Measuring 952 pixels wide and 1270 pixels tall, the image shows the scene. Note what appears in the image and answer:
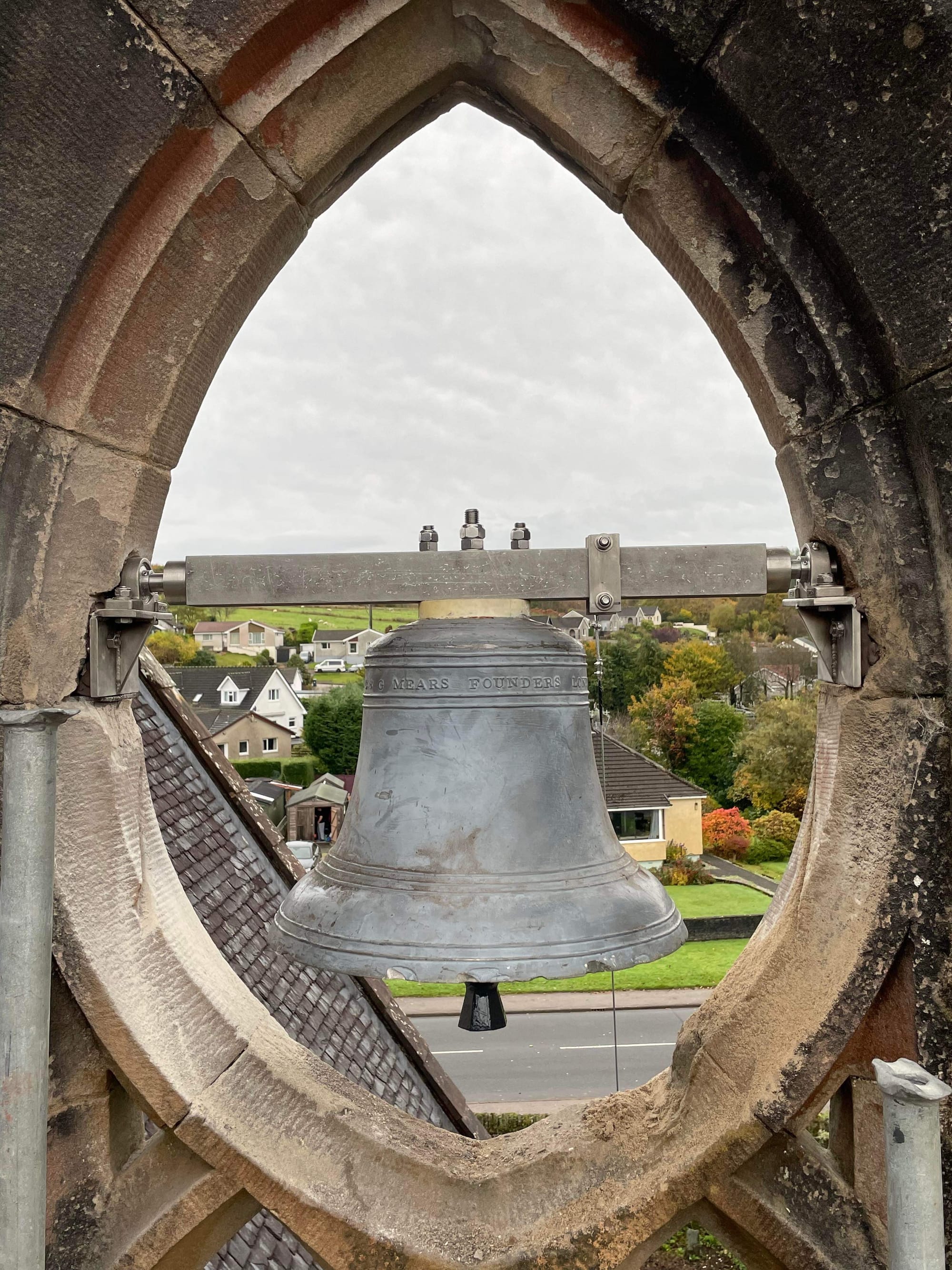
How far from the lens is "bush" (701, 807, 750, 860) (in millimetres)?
27766

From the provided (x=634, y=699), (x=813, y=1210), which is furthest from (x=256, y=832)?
(x=634, y=699)

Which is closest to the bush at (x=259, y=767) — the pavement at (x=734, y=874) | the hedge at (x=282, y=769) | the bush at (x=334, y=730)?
the hedge at (x=282, y=769)

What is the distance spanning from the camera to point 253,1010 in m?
1.91

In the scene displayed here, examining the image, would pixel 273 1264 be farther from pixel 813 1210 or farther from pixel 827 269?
pixel 827 269

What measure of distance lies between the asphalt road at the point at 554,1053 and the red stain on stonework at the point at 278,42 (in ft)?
47.2

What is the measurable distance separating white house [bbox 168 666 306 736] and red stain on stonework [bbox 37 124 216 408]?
36.4 m

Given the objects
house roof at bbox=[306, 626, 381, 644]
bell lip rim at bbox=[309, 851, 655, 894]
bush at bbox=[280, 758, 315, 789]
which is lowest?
bush at bbox=[280, 758, 315, 789]

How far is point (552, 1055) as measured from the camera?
55.3 feet

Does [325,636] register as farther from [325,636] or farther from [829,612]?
[829,612]

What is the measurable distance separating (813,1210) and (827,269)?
1.73 meters

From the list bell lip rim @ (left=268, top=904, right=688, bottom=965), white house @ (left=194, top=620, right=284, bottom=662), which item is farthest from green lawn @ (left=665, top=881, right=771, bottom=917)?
white house @ (left=194, top=620, right=284, bottom=662)

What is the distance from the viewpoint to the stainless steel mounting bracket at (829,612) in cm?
163

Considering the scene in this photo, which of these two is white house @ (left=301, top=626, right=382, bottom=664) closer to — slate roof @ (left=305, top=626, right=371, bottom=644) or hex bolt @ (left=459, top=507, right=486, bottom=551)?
slate roof @ (left=305, top=626, right=371, bottom=644)

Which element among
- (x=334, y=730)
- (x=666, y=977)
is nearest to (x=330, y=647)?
(x=334, y=730)
